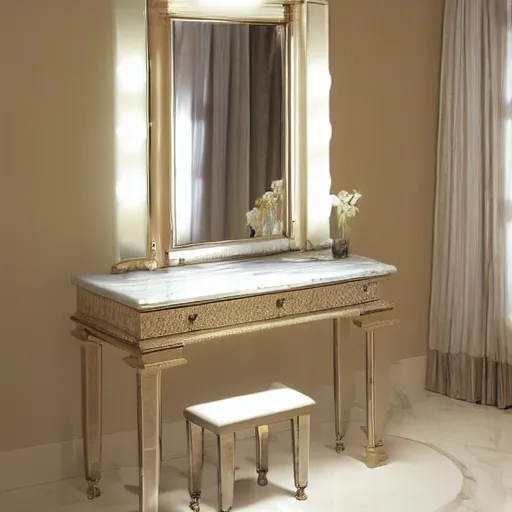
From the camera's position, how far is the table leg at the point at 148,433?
112 inches

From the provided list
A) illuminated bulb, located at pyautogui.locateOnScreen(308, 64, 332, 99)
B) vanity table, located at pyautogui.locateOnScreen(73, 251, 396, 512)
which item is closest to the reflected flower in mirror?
vanity table, located at pyautogui.locateOnScreen(73, 251, 396, 512)

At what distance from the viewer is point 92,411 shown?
322cm

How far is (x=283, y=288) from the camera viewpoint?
309 centimetres

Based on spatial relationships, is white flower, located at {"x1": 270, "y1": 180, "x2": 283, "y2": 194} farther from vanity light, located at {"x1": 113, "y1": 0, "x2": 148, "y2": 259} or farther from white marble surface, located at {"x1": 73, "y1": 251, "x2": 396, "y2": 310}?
vanity light, located at {"x1": 113, "y1": 0, "x2": 148, "y2": 259}

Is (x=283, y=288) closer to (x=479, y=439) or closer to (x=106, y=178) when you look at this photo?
(x=106, y=178)

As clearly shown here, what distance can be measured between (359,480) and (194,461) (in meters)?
0.63

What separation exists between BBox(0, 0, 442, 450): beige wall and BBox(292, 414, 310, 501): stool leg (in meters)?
0.52

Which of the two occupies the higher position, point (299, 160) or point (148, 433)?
point (299, 160)

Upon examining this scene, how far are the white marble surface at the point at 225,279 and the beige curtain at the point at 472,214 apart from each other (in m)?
0.74

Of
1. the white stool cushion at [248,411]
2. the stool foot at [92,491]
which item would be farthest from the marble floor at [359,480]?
the white stool cushion at [248,411]

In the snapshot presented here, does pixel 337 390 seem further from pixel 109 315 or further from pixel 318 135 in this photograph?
pixel 109 315

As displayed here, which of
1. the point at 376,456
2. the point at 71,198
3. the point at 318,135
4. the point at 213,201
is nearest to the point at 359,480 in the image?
the point at 376,456

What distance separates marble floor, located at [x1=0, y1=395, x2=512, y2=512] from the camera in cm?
317

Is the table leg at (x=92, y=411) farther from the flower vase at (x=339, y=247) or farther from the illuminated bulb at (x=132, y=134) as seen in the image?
the flower vase at (x=339, y=247)
